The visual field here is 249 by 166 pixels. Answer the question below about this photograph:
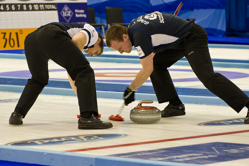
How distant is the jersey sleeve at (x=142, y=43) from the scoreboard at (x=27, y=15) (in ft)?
18.9

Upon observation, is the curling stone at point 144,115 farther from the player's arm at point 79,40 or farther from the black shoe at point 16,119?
the black shoe at point 16,119

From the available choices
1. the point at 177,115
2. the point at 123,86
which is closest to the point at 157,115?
the point at 177,115

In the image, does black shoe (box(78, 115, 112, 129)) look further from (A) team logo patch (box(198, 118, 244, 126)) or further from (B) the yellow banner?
(B) the yellow banner

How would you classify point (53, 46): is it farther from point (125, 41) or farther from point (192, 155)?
point (192, 155)

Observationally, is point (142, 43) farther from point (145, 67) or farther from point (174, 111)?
point (174, 111)

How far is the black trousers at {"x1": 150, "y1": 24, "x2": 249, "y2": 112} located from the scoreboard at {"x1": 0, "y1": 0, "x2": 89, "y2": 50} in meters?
5.39

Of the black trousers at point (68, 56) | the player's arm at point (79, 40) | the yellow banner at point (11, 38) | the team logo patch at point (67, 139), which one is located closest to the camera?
the team logo patch at point (67, 139)

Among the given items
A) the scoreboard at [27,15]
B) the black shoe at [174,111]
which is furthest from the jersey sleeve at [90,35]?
the scoreboard at [27,15]

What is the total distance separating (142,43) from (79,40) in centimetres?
48

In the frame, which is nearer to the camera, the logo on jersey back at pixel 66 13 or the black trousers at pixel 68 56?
the black trousers at pixel 68 56

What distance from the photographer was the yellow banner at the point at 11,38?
900cm

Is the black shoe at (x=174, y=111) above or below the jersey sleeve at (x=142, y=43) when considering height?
below

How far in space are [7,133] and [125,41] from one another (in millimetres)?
1142

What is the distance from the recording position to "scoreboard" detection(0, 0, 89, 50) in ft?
30.0
